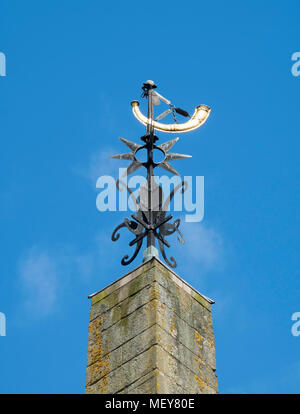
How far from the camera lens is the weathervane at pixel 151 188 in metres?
13.1

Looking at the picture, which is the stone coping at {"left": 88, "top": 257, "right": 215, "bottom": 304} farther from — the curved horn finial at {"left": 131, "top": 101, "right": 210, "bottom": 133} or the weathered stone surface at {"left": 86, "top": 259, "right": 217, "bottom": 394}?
the curved horn finial at {"left": 131, "top": 101, "right": 210, "bottom": 133}

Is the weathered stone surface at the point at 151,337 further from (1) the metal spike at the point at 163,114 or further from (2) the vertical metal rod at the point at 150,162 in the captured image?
(1) the metal spike at the point at 163,114

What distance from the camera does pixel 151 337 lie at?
11.7 m

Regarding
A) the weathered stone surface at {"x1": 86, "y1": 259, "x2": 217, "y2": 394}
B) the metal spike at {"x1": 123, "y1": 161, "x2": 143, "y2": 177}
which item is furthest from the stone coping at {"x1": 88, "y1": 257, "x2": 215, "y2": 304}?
the metal spike at {"x1": 123, "y1": 161, "x2": 143, "y2": 177}

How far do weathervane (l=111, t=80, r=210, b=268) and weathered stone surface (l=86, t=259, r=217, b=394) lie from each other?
485mm

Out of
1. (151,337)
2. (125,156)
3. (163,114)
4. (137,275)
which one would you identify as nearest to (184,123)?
(163,114)

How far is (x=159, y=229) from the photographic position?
13.2 metres

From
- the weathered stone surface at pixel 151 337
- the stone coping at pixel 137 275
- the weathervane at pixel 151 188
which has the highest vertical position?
the weathervane at pixel 151 188

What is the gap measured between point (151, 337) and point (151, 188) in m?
2.34

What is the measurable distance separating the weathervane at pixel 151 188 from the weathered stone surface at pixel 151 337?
0.49 meters

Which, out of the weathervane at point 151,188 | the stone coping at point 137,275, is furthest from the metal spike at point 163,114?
the stone coping at point 137,275

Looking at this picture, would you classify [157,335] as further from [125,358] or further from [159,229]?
[159,229]

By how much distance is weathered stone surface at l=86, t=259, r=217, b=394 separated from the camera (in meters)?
11.5

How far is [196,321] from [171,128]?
2.84 meters
